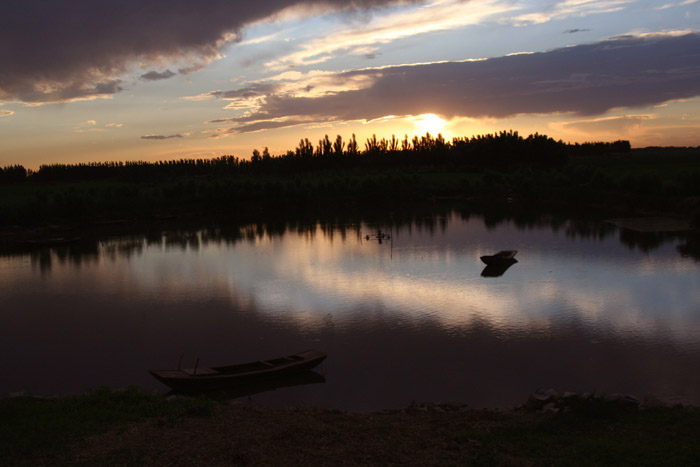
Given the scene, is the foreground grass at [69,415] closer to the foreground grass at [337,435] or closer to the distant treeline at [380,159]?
the foreground grass at [337,435]

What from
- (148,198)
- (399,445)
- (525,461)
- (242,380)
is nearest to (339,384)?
(242,380)

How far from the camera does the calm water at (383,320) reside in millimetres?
13328

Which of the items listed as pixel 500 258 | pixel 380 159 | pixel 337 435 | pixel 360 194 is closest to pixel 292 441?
pixel 337 435

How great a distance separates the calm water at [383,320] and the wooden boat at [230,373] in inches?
21.5

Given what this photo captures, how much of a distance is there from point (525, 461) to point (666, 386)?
22.5 feet

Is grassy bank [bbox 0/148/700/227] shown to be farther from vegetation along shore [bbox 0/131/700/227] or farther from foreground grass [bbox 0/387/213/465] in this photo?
foreground grass [bbox 0/387/213/465]

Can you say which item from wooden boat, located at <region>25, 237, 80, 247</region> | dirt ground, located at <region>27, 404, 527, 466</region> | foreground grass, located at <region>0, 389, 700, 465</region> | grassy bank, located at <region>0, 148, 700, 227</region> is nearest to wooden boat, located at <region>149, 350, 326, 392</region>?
foreground grass, located at <region>0, 389, 700, 465</region>

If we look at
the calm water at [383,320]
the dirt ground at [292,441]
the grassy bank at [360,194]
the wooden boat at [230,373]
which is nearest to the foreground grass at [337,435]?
the dirt ground at [292,441]

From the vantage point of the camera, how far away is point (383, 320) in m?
18.6

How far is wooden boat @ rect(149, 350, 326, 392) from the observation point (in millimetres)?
12344

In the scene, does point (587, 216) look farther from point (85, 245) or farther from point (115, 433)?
point (115, 433)

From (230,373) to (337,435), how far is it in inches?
190

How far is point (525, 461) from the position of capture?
290 inches

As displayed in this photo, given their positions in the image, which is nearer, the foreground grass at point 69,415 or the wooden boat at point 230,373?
the foreground grass at point 69,415
